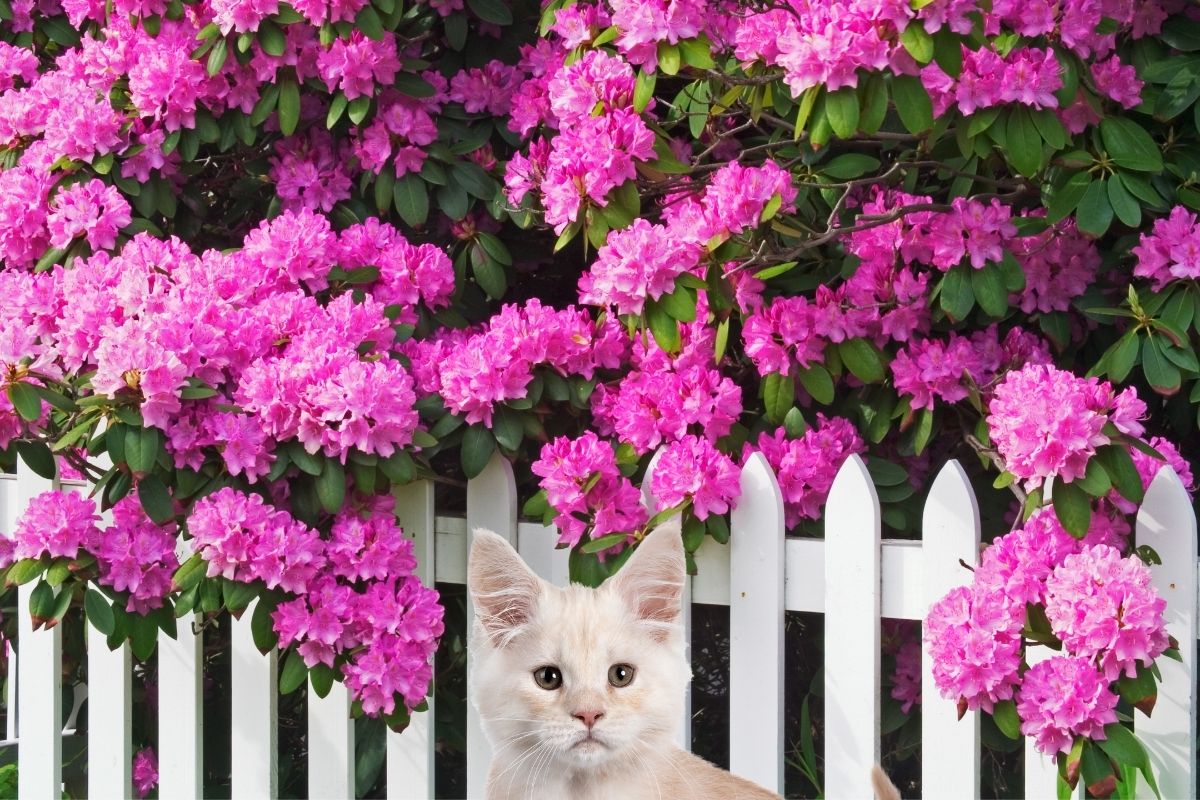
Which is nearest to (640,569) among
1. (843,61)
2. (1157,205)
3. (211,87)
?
(843,61)

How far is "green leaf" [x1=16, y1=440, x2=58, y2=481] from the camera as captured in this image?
281 cm

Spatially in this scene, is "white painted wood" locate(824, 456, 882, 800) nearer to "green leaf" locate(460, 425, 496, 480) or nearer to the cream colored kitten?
the cream colored kitten

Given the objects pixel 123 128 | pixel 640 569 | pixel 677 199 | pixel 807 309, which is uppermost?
pixel 123 128

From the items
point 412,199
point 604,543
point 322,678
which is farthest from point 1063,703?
point 412,199

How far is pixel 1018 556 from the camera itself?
2.40 meters

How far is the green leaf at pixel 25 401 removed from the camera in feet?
8.62

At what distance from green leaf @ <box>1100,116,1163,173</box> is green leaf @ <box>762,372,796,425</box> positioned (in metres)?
0.69

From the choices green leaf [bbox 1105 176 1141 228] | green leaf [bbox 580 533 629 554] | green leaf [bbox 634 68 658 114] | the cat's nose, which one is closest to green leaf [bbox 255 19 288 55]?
green leaf [bbox 634 68 658 114]

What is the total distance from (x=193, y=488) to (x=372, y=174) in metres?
0.84

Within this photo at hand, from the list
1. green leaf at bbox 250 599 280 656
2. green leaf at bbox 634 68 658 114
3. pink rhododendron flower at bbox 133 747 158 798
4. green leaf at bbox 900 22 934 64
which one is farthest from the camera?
pink rhododendron flower at bbox 133 747 158 798

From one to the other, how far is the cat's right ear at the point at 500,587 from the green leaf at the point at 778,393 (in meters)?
0.66

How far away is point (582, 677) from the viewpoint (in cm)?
228

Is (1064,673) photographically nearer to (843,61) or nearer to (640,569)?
(640,569)

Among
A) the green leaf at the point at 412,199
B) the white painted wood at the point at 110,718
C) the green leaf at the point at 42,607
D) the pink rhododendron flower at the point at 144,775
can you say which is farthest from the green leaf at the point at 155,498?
the pink rhododendron flower at the point at 144,775
